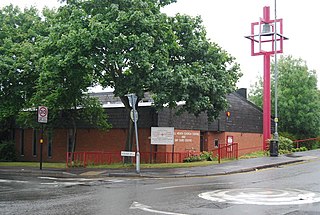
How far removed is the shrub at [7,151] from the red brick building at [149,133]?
1062mm

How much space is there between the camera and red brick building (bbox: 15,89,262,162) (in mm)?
29578

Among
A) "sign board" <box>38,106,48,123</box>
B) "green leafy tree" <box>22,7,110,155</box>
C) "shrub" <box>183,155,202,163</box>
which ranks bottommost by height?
"shrub" <box>183,155,202,163</box>

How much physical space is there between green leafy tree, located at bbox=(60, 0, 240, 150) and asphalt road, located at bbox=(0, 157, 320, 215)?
7.11m

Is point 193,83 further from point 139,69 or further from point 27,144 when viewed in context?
point 27,144

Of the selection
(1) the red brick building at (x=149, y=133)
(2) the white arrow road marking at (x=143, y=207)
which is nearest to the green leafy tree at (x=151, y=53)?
(1) the red brick building at (x=149, y=133)

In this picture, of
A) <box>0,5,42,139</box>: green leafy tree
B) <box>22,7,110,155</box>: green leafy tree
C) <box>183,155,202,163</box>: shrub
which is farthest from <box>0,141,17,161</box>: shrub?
<box>183,155,202,163</box>: shrub

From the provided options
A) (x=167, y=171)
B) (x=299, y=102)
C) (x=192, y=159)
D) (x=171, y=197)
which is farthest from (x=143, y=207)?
(x=299, y=102)

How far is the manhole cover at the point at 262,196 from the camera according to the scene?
11.5 meters

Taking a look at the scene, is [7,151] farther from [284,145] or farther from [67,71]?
[284,145]

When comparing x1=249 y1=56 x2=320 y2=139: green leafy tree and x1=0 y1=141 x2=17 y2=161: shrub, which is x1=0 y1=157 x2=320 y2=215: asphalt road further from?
x1=249 y1=56 x2=320 y2=139: green leafy tree

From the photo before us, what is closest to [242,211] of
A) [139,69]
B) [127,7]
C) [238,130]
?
[139,69]

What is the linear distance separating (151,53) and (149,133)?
26.4 ft

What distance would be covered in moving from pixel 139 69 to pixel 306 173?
9039 mm

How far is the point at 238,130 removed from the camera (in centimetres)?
3781
